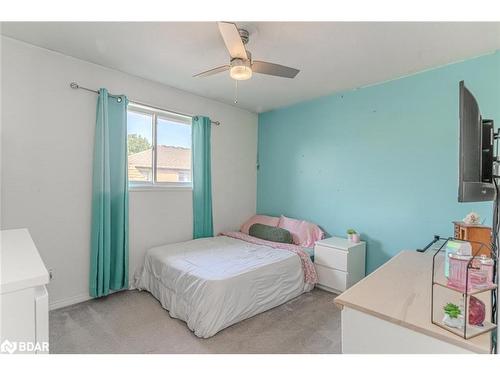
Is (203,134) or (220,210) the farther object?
(220,210)

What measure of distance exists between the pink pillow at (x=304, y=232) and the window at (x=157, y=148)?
1598 mm

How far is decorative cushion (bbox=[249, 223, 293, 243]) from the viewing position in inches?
132

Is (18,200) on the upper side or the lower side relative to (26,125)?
lower

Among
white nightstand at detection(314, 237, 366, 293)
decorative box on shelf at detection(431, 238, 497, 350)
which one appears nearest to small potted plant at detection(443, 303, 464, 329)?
decorative box on shelf at detection(431, 238, 497, 350)

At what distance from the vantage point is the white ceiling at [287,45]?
1935 mm

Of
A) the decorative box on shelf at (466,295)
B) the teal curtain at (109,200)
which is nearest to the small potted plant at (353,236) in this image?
the decorative box on shelf at (466,295)

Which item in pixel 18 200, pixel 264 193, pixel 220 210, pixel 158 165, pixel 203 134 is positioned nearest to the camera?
pixel 18 200

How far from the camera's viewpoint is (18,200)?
222cm

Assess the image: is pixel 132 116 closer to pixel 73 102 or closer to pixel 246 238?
pixel 73 102

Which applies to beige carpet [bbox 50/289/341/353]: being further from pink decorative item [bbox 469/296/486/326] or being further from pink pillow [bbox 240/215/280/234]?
pink pillow [bbox 240/215/280/234]

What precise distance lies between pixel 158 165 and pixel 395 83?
117 inches

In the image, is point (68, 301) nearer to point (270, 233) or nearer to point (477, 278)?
point (270, 233)

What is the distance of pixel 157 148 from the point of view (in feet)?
10.5

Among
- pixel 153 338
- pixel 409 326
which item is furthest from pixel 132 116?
pixel 409 326
